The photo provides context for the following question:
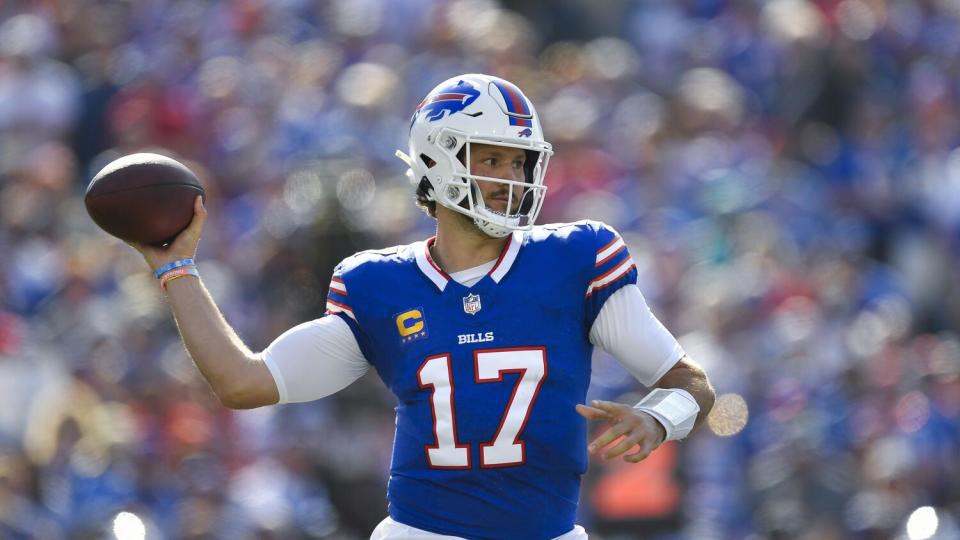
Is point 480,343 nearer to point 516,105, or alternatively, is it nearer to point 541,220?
point 516,105

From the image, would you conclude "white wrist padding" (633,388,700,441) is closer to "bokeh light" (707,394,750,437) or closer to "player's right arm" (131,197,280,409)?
"player's right arm" (131,197,280,409)

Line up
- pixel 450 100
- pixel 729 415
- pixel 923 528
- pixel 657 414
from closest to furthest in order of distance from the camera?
pixel 657 414, pixel 450 100, pixel 923 528, pixel 729 415

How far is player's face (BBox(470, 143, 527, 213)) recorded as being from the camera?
4.99 meters

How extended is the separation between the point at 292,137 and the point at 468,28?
1740 millimetres

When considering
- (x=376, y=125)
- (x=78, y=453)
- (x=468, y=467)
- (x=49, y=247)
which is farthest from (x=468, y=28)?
(x=468, y=467)

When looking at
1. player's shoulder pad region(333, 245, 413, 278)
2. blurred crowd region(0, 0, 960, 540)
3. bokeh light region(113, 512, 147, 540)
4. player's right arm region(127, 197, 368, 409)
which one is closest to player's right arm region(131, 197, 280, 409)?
player's right arm region(127, 197, 368, 409)

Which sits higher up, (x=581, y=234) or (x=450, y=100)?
(x=450, y=100)

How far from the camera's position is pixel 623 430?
4414mm

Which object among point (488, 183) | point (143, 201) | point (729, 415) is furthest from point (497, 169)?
point (729, 415)

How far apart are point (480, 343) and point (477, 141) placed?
0.63 meters

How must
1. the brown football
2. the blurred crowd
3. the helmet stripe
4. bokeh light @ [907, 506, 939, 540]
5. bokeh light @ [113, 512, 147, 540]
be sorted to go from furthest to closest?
the blurred crowd
bokeh light @ [113, 512, 147, 540]
bokeh light @ [907, 506, 939, 540]
the helmet stripe
the brown football

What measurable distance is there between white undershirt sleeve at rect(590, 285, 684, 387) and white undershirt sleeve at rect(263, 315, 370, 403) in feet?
2.39

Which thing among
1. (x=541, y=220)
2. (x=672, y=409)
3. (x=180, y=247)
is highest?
(x=180, y=247)

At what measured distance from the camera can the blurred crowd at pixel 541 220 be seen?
8.95 m
